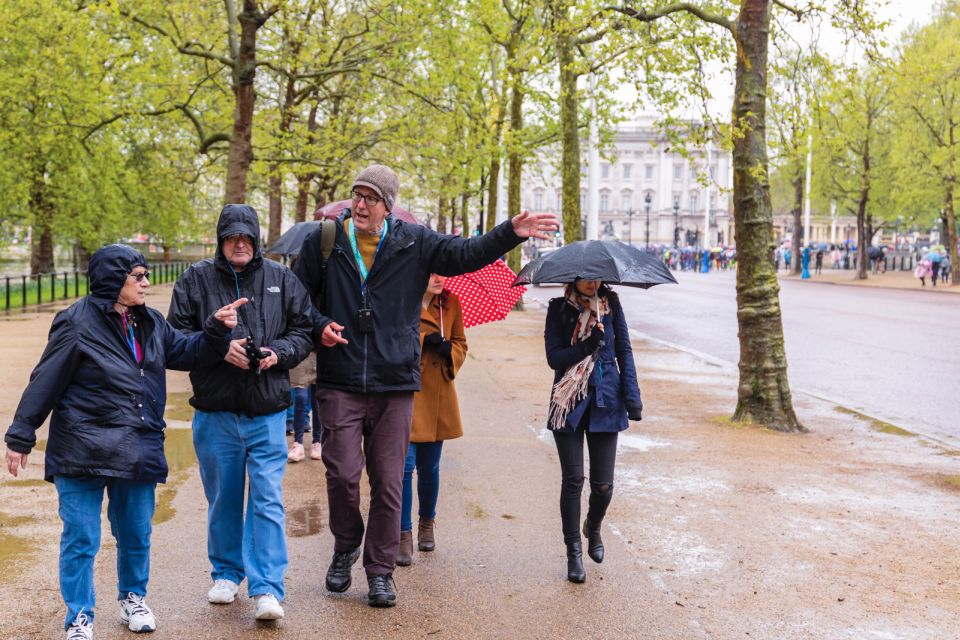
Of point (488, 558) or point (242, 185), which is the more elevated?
point (242, 185)

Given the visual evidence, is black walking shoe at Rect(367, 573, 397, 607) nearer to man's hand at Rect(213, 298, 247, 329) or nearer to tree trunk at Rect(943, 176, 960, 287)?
man's hand at Rect(213, 298, 247, 329)

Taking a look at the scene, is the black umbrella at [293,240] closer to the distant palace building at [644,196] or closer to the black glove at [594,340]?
the black glove at [594,340]

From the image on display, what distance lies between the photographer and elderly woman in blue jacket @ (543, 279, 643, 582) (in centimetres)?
591

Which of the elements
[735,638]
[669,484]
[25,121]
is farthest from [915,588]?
[25,121]

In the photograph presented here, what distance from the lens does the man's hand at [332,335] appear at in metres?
5.17

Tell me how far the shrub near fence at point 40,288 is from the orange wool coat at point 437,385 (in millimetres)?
19102

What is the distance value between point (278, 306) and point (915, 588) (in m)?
3.43

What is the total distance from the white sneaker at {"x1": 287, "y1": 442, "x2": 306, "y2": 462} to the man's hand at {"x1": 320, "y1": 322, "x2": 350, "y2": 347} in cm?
364

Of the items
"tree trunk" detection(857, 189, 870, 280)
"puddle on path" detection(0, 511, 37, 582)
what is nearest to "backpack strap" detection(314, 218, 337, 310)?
"puddle on path" detection(0, 511, 37, 582)

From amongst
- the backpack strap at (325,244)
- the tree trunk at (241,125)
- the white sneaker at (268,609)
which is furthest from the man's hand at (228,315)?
the tree trunk at (241,125)

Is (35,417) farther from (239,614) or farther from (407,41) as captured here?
(407,41)

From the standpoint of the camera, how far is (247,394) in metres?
5.05

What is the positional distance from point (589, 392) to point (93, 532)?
2.50 meters

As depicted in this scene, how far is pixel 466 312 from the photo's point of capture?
6715 mm
